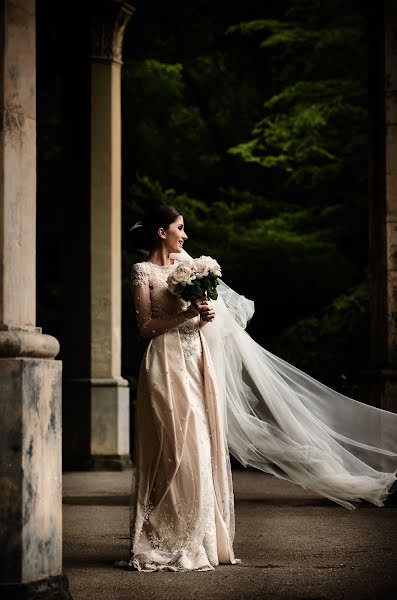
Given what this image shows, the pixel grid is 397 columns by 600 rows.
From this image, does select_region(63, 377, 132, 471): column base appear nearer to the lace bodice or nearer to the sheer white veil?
the sheer white veil

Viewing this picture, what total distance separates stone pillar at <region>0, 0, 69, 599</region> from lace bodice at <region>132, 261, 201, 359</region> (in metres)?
1.61

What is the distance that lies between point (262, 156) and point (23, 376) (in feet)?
56.3

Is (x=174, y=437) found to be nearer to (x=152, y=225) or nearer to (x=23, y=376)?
(x=152, y=225)

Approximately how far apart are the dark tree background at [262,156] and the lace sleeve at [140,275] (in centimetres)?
1104

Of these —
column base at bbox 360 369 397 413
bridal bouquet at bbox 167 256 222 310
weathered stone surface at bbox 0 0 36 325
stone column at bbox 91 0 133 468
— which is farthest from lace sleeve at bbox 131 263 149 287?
stone column at bbox 91 0 133 468

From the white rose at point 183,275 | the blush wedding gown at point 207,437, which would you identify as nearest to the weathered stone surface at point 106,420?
the blush wedding gown at point 207,437

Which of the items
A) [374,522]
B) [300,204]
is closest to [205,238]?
[300,204]

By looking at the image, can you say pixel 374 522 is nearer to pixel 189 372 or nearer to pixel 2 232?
pixel 189 372

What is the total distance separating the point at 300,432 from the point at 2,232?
11.4 ft

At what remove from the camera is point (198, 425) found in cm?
745

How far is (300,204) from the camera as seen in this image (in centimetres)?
2352

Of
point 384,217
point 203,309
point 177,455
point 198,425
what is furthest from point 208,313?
point 384,217

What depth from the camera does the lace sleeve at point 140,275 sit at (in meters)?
7.53

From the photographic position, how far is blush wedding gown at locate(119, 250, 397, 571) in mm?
7273
